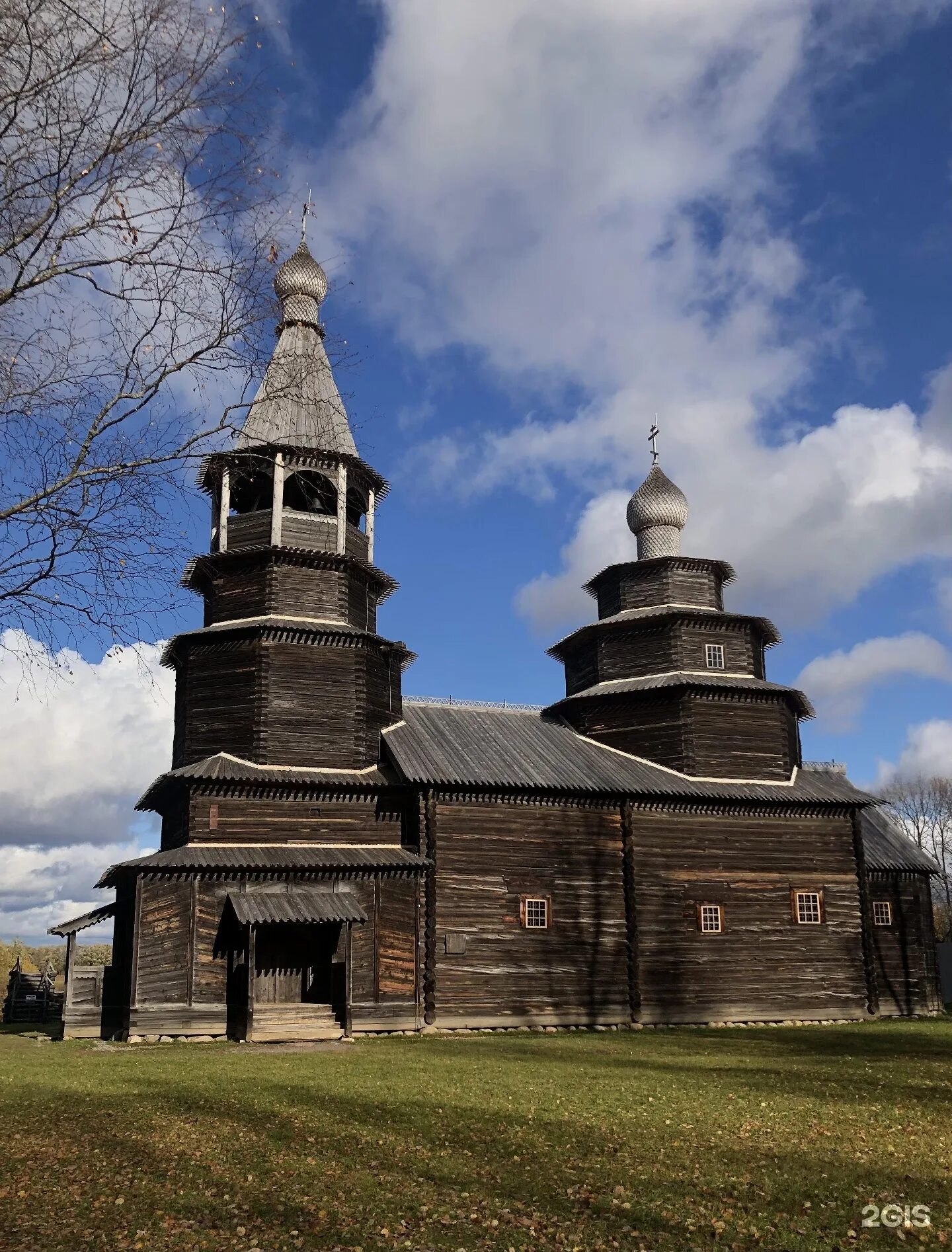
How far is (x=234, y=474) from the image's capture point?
30641 mm

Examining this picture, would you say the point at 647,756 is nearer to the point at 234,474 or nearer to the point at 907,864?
the point at 907,864

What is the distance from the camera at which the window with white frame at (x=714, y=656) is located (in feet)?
115

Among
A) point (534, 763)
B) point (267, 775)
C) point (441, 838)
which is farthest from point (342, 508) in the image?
point (441, 838)

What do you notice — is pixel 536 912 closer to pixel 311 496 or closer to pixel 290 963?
pixel 290 963

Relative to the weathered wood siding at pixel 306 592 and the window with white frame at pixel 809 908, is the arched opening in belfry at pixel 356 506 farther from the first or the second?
the window with white frame at pixel 809 908

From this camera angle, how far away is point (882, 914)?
34844 millimetres

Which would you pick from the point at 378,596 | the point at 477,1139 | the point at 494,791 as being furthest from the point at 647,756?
the point at 477,1139

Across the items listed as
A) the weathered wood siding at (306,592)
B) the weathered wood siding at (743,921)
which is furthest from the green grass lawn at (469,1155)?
the weathered wood siding at (306,592)

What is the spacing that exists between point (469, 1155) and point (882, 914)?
2823 centimetres

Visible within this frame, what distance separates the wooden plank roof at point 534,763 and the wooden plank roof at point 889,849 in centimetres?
237

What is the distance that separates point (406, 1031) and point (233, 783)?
305 inches

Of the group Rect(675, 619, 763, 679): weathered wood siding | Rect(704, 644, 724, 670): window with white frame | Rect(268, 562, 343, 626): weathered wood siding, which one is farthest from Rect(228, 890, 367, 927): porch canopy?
Rect(704, 644, 724, 670): window with white frame

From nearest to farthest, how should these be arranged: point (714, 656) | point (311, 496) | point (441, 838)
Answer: point (441, 838), point (311, 496), point (714, 656)

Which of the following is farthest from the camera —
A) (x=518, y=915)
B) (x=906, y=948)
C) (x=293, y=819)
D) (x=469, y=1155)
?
(x=906, y=948)
